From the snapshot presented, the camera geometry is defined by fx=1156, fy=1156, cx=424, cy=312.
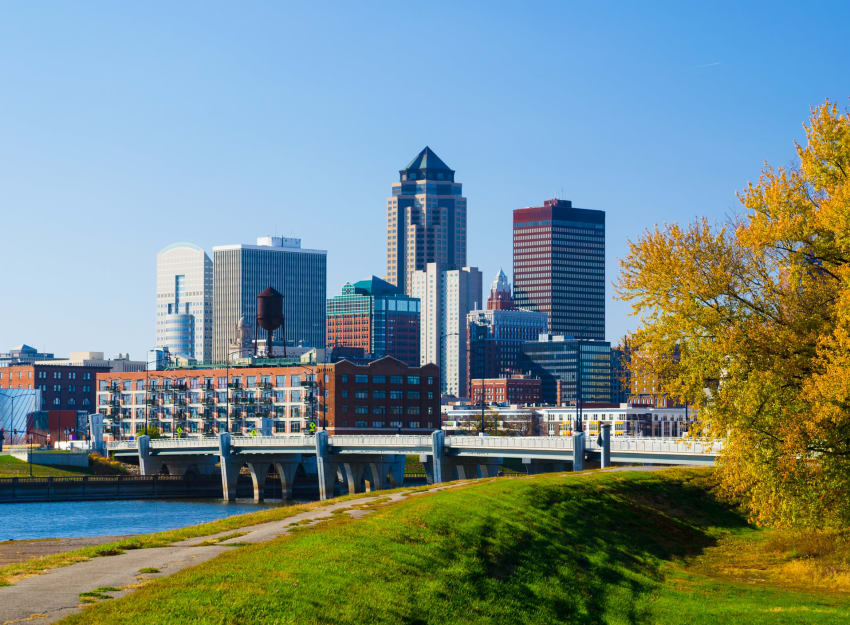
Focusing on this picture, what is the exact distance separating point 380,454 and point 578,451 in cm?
3980

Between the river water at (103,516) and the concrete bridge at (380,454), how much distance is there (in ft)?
28.7

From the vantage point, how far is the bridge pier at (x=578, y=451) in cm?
11156

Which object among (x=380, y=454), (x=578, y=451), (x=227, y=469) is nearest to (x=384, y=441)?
(x=380, y=454)

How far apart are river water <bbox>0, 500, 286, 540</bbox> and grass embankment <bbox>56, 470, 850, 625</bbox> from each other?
54139 millimetres

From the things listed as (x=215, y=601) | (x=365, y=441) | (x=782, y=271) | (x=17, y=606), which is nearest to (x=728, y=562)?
(x=782, y=271)

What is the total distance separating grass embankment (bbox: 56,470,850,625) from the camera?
27.0m

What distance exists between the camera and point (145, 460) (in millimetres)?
175000

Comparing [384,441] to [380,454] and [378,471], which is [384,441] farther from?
[378,471]

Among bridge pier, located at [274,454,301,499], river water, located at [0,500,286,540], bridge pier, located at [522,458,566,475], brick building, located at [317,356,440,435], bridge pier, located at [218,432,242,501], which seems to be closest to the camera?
river water, located at [0,500,286,540]

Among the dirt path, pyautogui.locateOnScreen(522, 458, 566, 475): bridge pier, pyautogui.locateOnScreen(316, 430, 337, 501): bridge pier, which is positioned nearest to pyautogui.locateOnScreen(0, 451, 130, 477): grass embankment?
pyautogui.locateOnScreen(316, 430, 337, 501): bridge pier

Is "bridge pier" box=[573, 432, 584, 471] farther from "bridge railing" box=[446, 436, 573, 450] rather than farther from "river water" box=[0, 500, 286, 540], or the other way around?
Answer: "river water" box=[0, 500, 286, 540]

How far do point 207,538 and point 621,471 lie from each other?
50.0 metres

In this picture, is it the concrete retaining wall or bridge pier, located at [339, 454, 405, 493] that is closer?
bridge pier, located at [339, 454, 405, 493]

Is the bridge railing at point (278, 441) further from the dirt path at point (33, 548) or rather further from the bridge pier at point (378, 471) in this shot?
the dirt path at point (33, 548)
